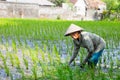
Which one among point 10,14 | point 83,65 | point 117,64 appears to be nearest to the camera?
point 83,65

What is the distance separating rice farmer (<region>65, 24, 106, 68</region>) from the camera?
5258mm

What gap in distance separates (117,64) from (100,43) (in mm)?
524

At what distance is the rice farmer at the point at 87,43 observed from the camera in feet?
17.3

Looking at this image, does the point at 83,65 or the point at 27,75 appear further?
the point at 83,65

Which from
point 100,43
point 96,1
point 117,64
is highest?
point 100,43

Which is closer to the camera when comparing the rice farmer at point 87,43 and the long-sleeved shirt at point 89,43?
the rice farmer at point 87,43

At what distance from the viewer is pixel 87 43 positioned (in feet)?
17.9

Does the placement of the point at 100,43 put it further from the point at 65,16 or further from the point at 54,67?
the point at 65,16

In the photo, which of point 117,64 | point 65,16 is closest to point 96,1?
point 65,16

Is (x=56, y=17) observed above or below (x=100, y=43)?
below

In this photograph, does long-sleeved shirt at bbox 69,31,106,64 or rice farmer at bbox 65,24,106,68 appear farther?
long-sleeved shirt at bbox 69,31,106,64

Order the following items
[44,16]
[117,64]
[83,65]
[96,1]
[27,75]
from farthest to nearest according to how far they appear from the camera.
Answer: [96,1] → [44,16] → [117,64] → [83,65] → [27,75]

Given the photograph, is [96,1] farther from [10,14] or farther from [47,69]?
[47,69]

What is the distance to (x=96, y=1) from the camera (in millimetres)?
53250
